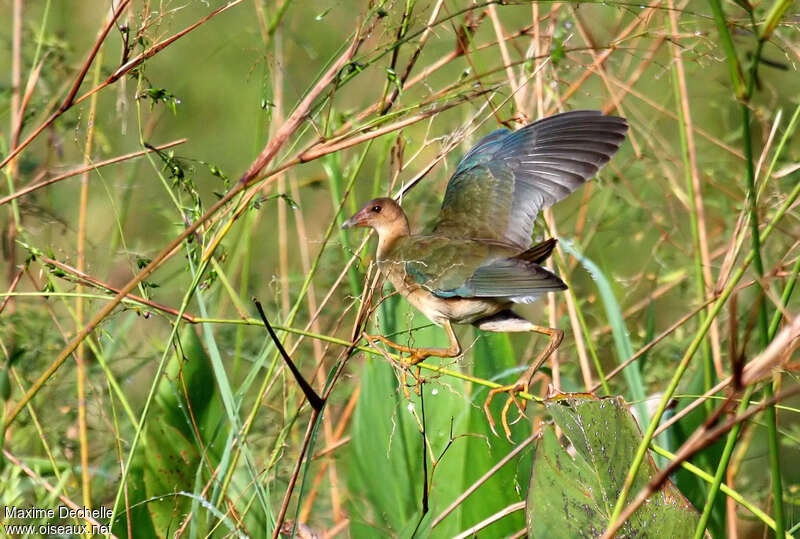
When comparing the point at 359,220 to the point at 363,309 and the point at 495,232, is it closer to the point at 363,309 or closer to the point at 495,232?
the point at 495,232

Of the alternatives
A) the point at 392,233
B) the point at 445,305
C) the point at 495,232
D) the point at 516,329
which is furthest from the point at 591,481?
the point at 392,233

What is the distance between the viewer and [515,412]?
2369mm

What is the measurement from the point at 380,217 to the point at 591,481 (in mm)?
1096

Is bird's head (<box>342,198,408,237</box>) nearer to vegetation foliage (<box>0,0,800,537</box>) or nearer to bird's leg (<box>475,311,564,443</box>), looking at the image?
vegetation foliage (<box>0,0,800,537</box>)

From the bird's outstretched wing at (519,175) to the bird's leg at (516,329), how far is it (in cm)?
29

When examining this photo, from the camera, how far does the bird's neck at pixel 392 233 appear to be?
2533 mm

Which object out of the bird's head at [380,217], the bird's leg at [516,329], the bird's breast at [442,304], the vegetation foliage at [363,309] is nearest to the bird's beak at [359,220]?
the bird's head at [380,217]

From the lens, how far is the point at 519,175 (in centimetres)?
257

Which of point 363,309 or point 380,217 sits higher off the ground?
point 380,217

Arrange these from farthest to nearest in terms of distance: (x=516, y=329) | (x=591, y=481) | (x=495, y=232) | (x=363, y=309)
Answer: (x=495, y=232)
(x=516, y=329)
(x=363, y=309)
(x=591, y=481)

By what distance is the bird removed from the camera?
211 cm

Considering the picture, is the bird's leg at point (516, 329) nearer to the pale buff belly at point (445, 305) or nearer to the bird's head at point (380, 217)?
the pale buff belly at point (445, 305)

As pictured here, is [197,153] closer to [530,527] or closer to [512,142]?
[512,142]

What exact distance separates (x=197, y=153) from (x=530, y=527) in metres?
3.66
